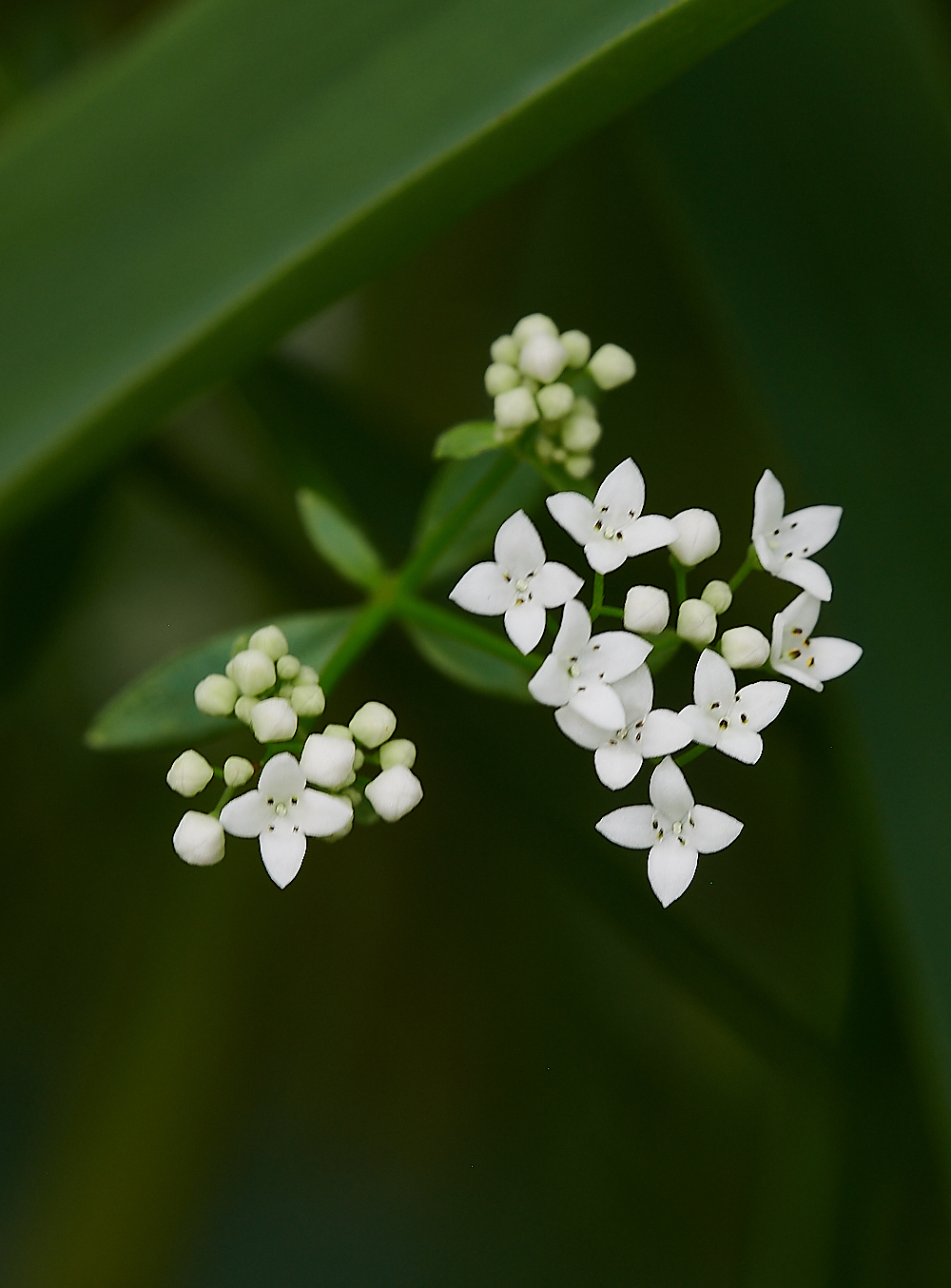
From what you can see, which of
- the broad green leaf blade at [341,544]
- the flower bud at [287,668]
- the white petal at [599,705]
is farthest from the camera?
the broad green leaf blade at [341,544]

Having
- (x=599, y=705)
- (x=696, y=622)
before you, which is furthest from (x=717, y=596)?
(x=599, y=705)

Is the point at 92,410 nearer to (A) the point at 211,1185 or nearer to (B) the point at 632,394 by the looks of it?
(B) the point at 632,394

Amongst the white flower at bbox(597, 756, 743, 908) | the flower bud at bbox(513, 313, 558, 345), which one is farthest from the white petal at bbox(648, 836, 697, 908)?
the flower bud at bbox(513, 313, 558, 345)

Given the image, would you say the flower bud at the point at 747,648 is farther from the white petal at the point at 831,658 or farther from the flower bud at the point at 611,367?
the flower bud at the point at 611,367

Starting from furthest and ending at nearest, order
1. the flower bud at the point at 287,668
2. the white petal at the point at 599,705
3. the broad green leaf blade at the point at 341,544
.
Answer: the broad green leaf blade at the point at 341,544 < the flower bud at the point at 287,668 < the white petal at the point at 599,705

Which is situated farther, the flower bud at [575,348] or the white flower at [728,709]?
the flower bud at [575,348]

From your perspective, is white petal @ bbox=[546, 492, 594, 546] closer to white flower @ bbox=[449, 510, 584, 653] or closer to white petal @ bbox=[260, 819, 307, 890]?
white flower @ bbox=[449, 510, 584, 653]

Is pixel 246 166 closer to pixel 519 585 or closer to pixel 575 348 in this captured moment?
pixel 575 348

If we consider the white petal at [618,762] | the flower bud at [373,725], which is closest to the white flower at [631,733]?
the white petal at [618,762]
